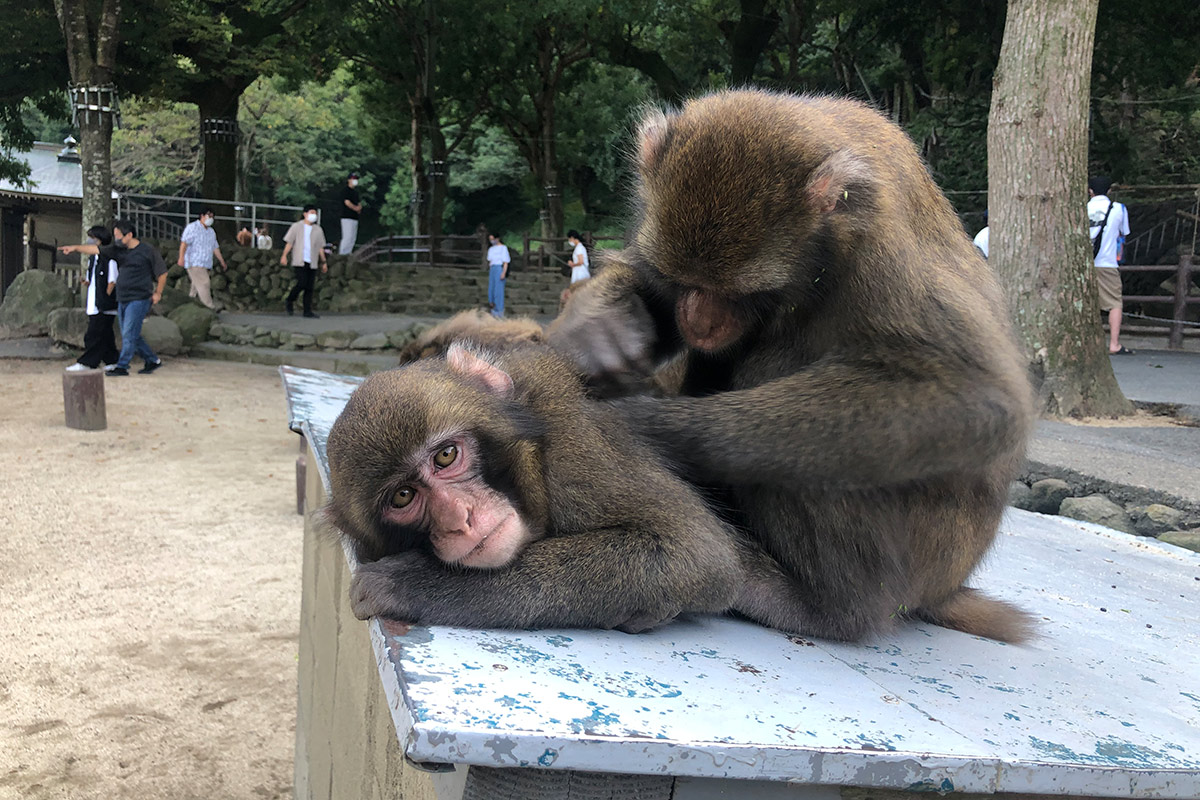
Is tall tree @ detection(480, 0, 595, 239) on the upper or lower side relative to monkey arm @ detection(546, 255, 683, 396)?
upper

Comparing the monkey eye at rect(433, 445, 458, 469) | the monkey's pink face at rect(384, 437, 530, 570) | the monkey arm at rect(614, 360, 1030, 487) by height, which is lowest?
the monkey's pink face at rect(384, 437, 530, 570)

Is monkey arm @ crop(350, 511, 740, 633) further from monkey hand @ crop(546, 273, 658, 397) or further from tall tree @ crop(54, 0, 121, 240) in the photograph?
tall tree @ crop(54, 0, 121, 240)

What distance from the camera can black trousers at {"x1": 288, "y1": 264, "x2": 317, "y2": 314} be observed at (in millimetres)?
18869

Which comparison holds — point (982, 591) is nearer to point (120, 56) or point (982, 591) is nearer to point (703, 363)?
point (703, 363)

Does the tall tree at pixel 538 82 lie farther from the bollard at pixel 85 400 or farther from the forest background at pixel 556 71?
the bollard at pixel 85 400

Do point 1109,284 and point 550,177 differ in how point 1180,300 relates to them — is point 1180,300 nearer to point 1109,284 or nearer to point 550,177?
point 1109,284

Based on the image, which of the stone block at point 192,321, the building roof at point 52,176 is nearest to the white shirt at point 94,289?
the stone block at point 192,321

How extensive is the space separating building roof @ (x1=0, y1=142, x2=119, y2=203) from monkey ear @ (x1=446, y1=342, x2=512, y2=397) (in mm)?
30665

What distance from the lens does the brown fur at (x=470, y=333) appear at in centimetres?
280

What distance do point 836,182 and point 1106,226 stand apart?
10.9m

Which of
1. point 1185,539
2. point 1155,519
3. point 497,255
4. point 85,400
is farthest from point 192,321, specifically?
point 1185,539

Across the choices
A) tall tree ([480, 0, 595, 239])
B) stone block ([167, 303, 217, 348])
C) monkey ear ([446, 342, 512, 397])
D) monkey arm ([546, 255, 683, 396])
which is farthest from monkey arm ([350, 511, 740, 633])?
tall tree ([480, 0, 595, 239])

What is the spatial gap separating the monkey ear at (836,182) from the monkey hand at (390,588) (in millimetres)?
1050

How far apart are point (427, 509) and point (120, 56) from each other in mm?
20673
